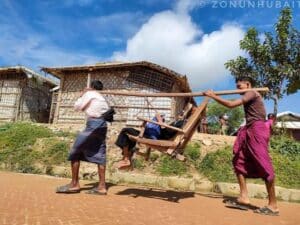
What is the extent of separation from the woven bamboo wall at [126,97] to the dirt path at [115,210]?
10.9 m

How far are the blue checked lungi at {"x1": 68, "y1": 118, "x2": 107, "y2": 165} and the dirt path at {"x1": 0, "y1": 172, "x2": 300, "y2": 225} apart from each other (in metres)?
0.59

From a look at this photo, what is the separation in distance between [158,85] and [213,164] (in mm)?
8246

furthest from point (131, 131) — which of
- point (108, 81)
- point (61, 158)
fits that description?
point (108, 81)

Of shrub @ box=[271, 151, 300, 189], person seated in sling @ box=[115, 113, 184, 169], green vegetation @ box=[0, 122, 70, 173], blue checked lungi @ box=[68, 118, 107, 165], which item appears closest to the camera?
blue checked lungi @ box=[68, 118, 107, 165]

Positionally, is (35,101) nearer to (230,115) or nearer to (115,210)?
(115,210)

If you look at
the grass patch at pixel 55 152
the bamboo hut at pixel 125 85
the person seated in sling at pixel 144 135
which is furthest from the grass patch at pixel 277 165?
the bamboo hut at pixel 125 85

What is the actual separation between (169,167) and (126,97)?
793 cm

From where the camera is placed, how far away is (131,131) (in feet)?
19.5

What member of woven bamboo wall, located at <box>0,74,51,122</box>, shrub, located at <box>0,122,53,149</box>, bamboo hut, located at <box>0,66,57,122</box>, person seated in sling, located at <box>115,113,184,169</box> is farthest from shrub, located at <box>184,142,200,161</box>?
woven bamboo wall, located at <box>0,74,51,122</box>

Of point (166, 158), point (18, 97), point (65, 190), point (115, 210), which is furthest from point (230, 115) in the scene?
point (115, 210)

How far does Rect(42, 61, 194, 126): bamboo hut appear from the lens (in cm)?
1706

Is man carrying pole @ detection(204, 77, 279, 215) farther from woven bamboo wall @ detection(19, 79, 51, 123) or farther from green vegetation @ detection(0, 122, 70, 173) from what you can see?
woven bamboo wall @ detection(19, 79, 51, 123)

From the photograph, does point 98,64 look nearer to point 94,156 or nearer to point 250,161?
point 94,156

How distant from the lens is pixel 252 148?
5.13m
